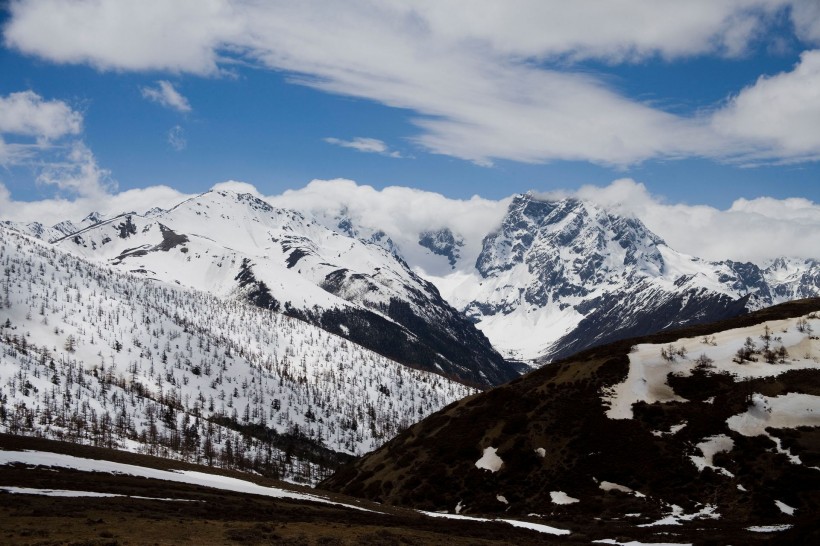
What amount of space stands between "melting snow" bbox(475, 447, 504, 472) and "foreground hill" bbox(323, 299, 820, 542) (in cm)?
27

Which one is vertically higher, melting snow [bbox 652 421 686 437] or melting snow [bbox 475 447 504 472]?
melting snow [bbox 652 421 686 437]

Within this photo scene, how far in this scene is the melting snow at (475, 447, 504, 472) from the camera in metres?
104

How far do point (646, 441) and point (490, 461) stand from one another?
25149mm

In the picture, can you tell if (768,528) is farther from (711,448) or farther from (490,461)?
(490,461)

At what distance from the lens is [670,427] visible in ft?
328

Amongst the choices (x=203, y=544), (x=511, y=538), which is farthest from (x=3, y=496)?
(x=511, y=538)

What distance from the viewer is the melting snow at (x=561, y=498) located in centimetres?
9050

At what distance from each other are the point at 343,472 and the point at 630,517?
241 ft

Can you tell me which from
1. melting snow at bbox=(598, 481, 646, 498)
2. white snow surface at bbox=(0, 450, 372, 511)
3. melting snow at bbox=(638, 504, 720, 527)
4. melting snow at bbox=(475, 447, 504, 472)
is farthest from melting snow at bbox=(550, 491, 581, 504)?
white snow surface at bbox=(0, 450, 372, 511)

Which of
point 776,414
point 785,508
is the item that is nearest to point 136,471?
point 785,508

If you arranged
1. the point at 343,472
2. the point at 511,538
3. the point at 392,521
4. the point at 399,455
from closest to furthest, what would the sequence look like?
the point at 511,538 < the point at 392,521 < the point at 399,455 < the point at 343,472

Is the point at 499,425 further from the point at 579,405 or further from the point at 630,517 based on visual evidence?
the point at 630,517

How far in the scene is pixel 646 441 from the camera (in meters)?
98.0

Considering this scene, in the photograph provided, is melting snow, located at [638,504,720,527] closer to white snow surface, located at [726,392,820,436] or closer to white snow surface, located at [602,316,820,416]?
white snow surface, located at [726,392,820,436]
